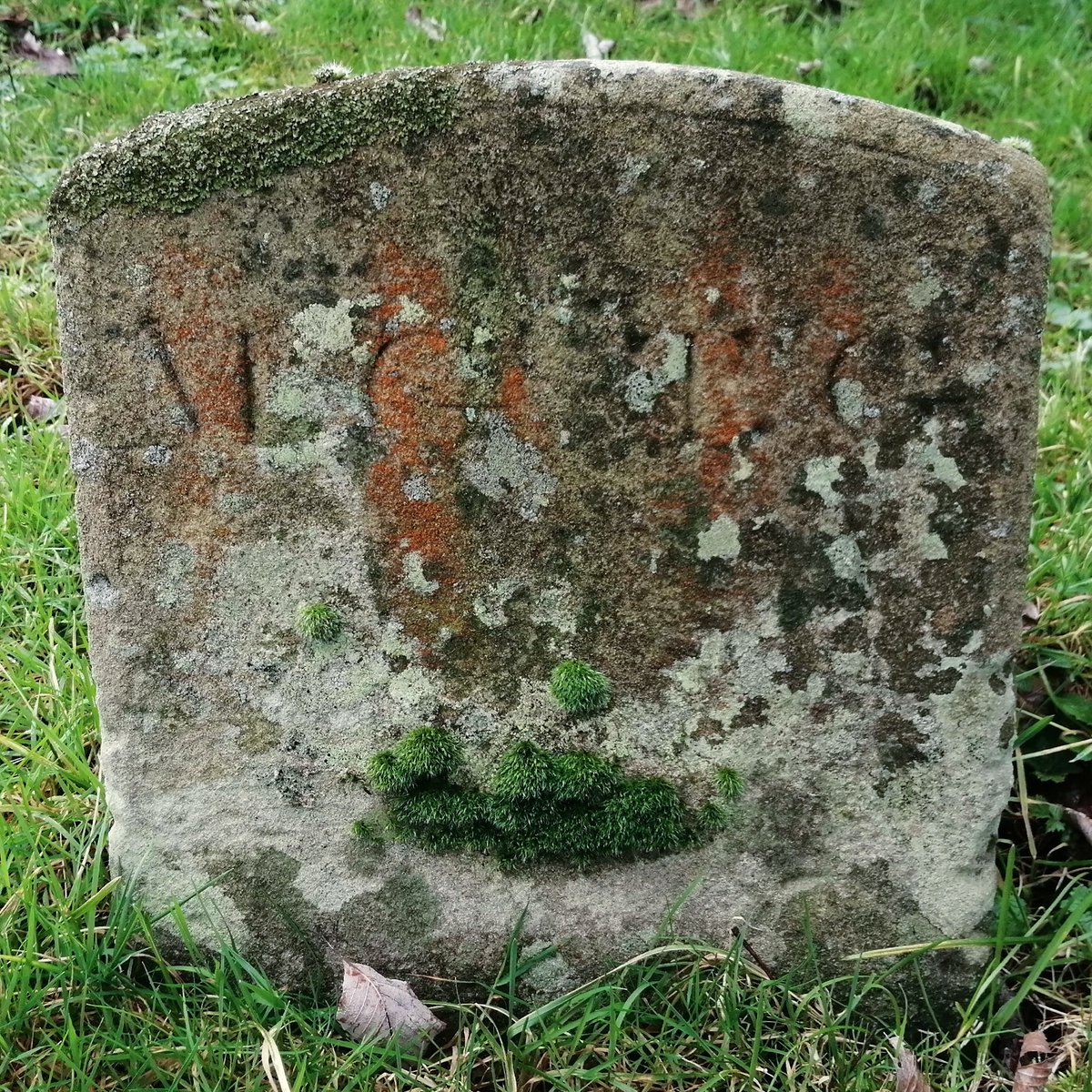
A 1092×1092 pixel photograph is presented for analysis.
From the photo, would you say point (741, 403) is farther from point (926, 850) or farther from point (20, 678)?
point (20, 678)

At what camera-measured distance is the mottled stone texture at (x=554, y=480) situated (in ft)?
4.97

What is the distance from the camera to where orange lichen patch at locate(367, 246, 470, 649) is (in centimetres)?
160

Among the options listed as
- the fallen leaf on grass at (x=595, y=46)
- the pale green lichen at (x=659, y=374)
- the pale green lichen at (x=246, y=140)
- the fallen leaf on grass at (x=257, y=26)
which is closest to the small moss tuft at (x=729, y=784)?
the pale green lichen at (x=659, y=374)

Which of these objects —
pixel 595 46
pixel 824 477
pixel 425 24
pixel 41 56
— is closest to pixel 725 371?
pixel 824 477

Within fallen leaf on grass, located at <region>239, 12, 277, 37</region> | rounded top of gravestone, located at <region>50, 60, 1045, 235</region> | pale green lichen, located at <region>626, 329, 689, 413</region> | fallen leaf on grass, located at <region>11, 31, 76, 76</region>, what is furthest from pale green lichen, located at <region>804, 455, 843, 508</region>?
fallen leaf on grass, located at <region>11, 31, 76, 76</region>

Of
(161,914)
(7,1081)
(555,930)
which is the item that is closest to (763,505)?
(555,930)

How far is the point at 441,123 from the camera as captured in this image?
1.51m

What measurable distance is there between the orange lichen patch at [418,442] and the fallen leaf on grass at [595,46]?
250 centimetres

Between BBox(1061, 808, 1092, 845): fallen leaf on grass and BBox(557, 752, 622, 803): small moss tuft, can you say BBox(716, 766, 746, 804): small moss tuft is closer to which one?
BBox(557, 752, 622, 803): small moss tuft

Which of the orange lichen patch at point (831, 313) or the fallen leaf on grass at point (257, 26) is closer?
the orange lichen patch at point (831, 313)

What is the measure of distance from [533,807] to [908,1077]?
2.47 feet

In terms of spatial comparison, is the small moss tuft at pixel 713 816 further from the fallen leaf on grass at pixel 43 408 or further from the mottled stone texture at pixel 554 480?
the fallen leaf on grass at pixel 43 408

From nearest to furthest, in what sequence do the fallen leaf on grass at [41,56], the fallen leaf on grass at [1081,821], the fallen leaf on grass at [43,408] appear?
the fallen leaf on grass at [1081,821] → the fallen leaf on grass at [43,408] → the fallen leaf on grass at [41,56]

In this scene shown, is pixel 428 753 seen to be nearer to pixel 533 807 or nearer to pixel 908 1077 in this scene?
pixel 533 807
